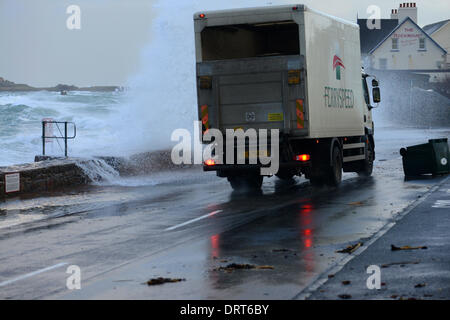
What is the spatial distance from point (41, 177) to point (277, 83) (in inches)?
263

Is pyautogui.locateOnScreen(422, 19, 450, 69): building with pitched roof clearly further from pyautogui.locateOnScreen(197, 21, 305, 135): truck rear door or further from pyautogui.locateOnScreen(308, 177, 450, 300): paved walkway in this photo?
pyautogui.locateOnScreen(308, 177, 450, 300): paved walkway

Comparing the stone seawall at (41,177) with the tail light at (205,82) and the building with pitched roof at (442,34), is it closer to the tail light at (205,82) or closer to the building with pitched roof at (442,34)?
the tail light at (205,82)

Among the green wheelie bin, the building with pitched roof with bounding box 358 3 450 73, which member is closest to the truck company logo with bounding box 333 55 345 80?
the green wheelie bin

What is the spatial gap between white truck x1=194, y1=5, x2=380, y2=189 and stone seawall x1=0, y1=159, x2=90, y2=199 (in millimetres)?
4639

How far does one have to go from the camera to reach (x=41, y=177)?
2036 centimetres

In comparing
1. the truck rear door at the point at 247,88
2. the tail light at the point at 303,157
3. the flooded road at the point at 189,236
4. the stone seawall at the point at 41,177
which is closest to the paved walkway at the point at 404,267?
the flooded road at the point at 189,236

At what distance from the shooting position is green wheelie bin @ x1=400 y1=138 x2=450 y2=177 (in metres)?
21.6

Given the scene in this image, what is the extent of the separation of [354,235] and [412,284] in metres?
3.53

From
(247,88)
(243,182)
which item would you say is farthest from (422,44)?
(247,88)

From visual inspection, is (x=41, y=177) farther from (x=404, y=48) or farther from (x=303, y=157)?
(x=404, y=48)

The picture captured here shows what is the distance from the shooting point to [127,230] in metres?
12.8

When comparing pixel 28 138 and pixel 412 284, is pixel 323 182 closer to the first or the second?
pixel 412 284

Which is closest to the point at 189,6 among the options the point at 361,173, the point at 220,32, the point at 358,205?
the point at 361,173

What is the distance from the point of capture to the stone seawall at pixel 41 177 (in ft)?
62.6
